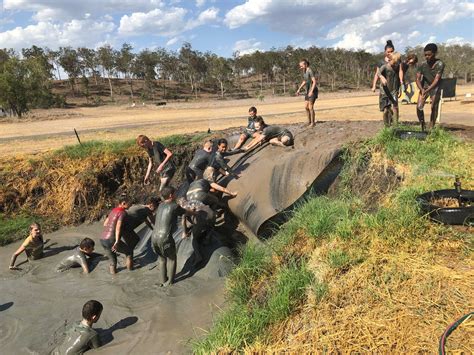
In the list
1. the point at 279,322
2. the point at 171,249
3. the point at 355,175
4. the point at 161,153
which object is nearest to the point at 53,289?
the point at 171,249

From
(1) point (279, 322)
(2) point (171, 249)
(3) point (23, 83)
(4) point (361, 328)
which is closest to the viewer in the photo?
(4) point (361, 328)

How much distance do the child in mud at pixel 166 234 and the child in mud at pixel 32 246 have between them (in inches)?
123

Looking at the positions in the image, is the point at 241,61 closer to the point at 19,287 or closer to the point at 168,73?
the point at 168,73

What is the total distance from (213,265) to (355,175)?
297 centimetres

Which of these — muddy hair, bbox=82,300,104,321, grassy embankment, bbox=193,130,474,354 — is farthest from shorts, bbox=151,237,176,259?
muddy hair, bbox=82,300,104,321

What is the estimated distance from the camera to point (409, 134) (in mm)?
7586

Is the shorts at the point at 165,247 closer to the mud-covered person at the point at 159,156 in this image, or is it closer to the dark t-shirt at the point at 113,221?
→ the dark t-shirt at the point at 113,221

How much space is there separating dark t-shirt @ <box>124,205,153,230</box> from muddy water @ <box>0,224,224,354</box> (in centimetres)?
79

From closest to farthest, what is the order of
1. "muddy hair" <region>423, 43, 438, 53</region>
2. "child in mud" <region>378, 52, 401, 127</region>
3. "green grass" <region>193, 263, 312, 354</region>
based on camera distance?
1. "green grass" <region>193, 263, 312, 354</region>
2. "muddy hair" <region>423, 43, 438, 53</region>
3. "child in mud" <region>378, 52, 401, 127</region>

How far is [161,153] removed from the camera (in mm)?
8852

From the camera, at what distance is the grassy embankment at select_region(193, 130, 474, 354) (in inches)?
142

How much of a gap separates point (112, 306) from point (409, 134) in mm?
6105

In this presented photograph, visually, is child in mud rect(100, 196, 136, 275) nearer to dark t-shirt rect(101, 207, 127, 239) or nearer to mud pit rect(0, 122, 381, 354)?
dark t-shirt rect(101, 207, 127, 239)

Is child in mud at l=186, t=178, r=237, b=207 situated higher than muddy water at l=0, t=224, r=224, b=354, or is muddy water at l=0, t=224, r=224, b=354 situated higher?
child in mud at l=186, t=178, r=237, b=207
